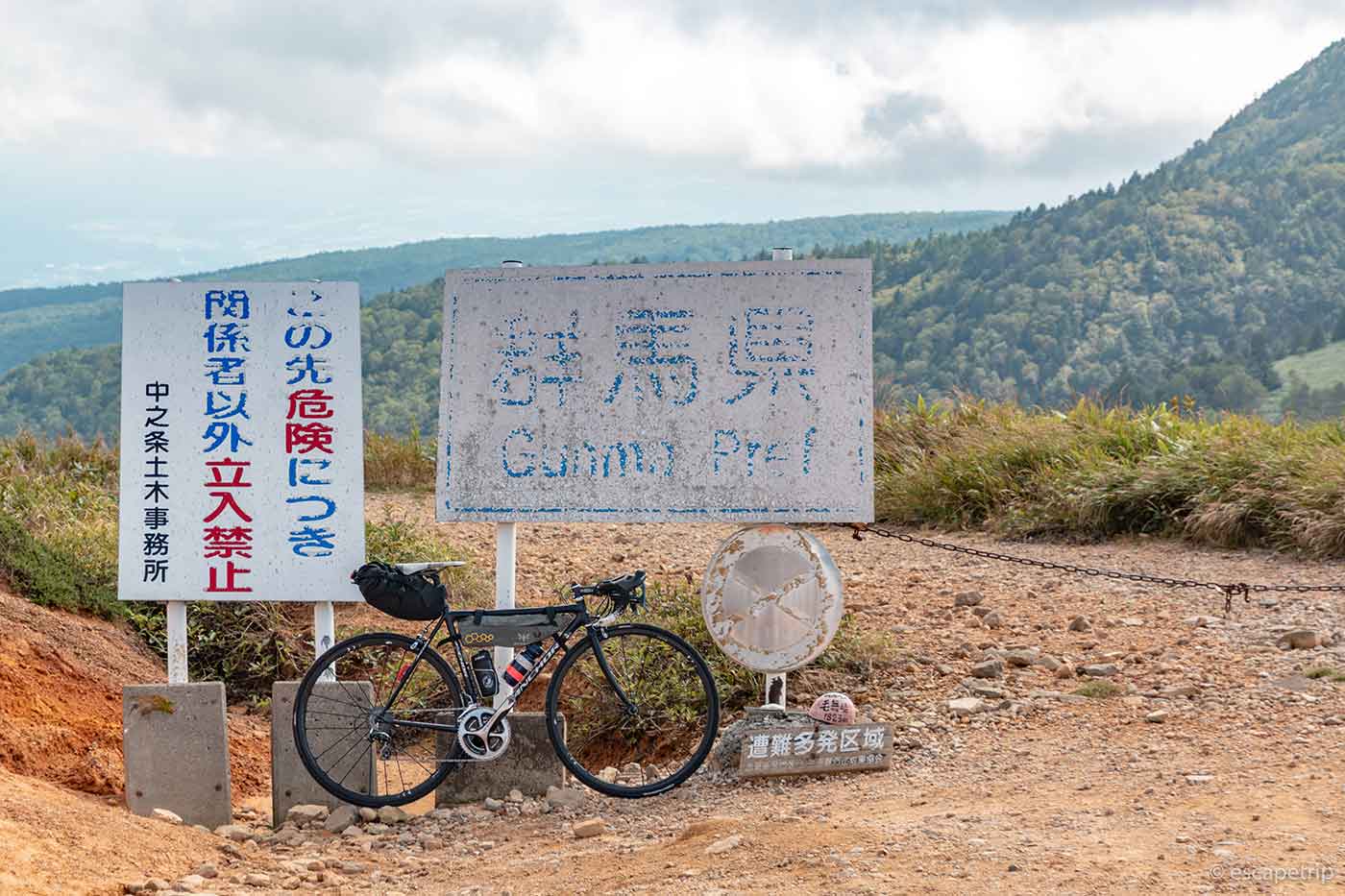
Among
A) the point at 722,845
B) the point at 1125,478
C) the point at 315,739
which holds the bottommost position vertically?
the point at 722,845

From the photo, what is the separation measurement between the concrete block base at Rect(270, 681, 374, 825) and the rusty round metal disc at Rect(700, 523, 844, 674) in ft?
4.34

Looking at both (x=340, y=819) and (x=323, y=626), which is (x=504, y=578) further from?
(x=340, y=819)

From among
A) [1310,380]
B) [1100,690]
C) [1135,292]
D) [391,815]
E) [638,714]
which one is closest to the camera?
[391,815]

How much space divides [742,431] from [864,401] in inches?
18.1

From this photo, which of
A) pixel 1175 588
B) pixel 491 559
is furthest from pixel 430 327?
pixel 1175 588

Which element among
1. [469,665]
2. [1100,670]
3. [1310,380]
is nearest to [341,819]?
[469,665]

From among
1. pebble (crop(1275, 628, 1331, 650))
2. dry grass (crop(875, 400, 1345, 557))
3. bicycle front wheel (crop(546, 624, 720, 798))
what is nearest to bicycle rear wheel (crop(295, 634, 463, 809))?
bicycle front wheel (crop(546, 624, 720, 798))

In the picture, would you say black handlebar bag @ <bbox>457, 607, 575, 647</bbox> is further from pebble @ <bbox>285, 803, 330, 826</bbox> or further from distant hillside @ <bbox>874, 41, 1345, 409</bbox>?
distant hillside @ <bbox>874, 41, 1345, 409</bbox>

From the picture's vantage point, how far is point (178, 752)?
492 cm

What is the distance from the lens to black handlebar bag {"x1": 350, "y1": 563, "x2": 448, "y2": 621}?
479cm

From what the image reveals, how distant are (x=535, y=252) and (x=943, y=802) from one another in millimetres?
90964

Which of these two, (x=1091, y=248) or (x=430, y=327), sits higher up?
(x=1091, y=248)

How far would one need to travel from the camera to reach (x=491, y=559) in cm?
899

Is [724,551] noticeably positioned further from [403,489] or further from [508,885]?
[403,489]
